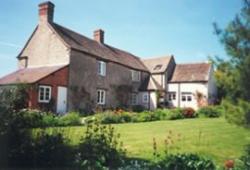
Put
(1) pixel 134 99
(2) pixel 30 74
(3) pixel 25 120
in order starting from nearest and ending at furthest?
(3) pixel 25 120
(2) pixel 30 74
(1) pixel 134 99

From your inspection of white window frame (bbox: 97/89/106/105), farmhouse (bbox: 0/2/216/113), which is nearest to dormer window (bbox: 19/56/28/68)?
farmhouse (bbox: 0/2/216/113)

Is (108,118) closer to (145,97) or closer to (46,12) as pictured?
(46,12)

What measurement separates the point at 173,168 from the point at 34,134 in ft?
13.4

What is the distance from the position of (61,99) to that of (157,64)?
20658 millimetres

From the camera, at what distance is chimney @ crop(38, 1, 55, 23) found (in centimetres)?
3350

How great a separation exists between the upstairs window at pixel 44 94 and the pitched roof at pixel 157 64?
2022cm

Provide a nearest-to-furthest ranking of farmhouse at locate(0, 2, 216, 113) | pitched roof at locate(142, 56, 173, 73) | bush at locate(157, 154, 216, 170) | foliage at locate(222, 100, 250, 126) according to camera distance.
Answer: bush at locate(157, 154, 216, 170), foliage at locate(222, 100, 250, 126), farmhouse at locate(0, 2, 216, 113), pitched roof at locate(142, 56, 173, 73)

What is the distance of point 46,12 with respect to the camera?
3362cm

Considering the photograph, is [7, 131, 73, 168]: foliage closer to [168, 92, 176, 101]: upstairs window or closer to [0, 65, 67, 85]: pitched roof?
[0, 65, 67, 85]: pitched roof

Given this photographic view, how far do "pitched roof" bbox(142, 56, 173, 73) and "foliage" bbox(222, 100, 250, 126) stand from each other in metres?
36.2

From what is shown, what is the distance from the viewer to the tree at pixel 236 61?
8.60m

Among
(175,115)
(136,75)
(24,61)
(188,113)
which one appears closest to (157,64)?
(136,75)

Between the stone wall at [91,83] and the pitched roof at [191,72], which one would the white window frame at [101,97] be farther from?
the pitched roof at [191,72]

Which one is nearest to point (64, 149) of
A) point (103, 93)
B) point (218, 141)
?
point (218, 141)
